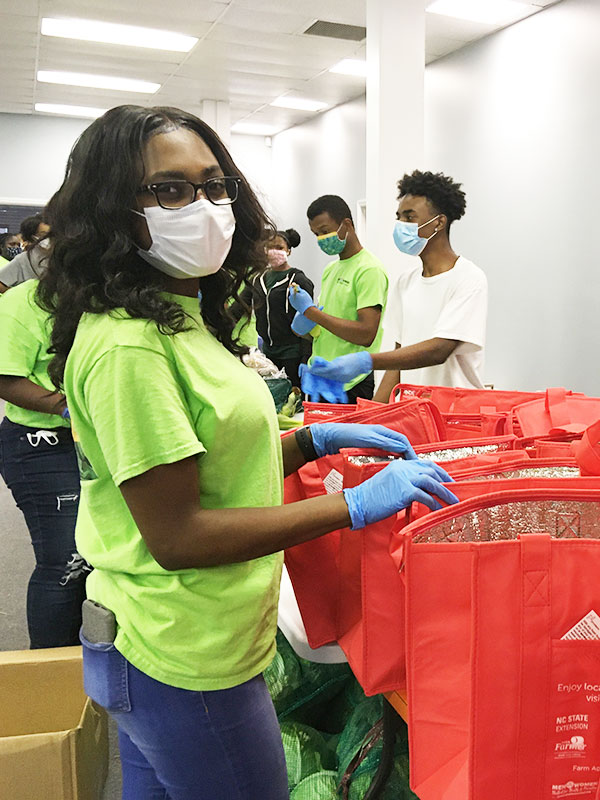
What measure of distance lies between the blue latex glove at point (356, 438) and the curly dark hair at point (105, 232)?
0.41 m

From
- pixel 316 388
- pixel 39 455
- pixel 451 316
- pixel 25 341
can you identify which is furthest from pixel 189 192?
pixel 316 388

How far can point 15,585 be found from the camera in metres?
3.37

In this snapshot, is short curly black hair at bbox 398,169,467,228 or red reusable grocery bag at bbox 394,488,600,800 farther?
short curly black hair at bbox 398,169,467,228

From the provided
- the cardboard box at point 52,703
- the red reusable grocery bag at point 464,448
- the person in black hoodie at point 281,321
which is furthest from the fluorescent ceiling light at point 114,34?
the red reusable grocery bag at point 464,448

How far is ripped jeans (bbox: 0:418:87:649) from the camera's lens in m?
2.08

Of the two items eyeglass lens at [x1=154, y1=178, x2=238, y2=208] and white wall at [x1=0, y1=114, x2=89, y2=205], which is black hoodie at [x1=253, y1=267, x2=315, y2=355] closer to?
eyeglass lens at [x1=154, y1=178, x2=238, y2=208]

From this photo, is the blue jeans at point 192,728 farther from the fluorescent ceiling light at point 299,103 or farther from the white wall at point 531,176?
the fluorescent ceiling light at point 299,103

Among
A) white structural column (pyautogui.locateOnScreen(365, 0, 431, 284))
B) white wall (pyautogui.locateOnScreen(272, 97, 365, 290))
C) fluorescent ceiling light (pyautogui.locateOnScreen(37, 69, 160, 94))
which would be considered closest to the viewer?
white structural column (pyautogui.locateOnScreen(365, 0, 431, 284))

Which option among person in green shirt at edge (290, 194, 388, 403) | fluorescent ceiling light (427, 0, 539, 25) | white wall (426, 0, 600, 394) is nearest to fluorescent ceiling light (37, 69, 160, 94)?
white wall (426, 0, 600, 394)

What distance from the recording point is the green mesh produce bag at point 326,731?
1.55 meters

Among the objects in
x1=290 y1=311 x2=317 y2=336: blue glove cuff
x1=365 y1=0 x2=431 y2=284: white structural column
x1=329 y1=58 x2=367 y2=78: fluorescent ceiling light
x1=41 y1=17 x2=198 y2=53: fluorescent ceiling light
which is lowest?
x1=290 y1=311 x2=317 y2=336: blue glove cuff

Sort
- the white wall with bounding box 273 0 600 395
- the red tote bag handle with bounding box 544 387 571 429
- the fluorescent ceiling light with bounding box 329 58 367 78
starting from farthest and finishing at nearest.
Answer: the fluorescent ceiling light with bounding box 329 58 367 78, the white wall with bounding box 273 0 600 395, the red tote bag handle with bounding box 544 387 571 429

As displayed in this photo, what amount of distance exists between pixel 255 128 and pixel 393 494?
1021 centimetres

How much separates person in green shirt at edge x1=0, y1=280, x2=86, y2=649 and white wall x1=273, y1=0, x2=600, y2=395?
10.2ft
